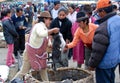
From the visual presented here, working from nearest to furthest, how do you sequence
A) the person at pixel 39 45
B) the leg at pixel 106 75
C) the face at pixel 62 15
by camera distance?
the leg at pixel 106 75 < the person at pixel 39 45 < the face at pixel 62 15

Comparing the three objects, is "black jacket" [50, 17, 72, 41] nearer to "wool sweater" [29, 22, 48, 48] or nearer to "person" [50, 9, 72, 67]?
"person" [50, 9, 72, 67]

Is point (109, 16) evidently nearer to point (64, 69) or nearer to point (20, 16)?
point (64, 69)

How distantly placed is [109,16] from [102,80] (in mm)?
885

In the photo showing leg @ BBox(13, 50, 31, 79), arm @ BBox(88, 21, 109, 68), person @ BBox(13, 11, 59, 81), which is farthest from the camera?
leg @ BBox(13, 50, 31, 79)

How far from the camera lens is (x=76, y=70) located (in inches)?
255

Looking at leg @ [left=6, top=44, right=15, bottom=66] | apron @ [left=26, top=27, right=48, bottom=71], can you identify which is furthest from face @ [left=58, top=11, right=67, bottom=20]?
leg @ [left=6, top=44, right=15, bottom=66]

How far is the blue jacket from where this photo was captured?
4406mm

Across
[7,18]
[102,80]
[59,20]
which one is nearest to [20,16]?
[7,18]

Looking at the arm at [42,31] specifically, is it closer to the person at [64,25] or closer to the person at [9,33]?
the person at [64,25]

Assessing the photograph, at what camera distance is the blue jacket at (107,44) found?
4406mm

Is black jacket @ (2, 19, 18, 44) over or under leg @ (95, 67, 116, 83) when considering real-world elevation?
under

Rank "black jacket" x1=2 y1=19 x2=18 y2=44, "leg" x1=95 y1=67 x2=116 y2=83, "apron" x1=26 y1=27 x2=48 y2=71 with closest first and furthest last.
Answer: "leg" x1=95 y1=67 x2=116 y2=83 → "apron" x1=26 y1=27 x2=48 y2=71 → "black jacket" x1=2 y1=19 x2=18 y2=44

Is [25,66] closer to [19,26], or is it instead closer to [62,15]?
[62,15]

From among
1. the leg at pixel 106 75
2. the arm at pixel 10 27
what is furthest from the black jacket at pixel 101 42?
the arm at pixel 10 27
